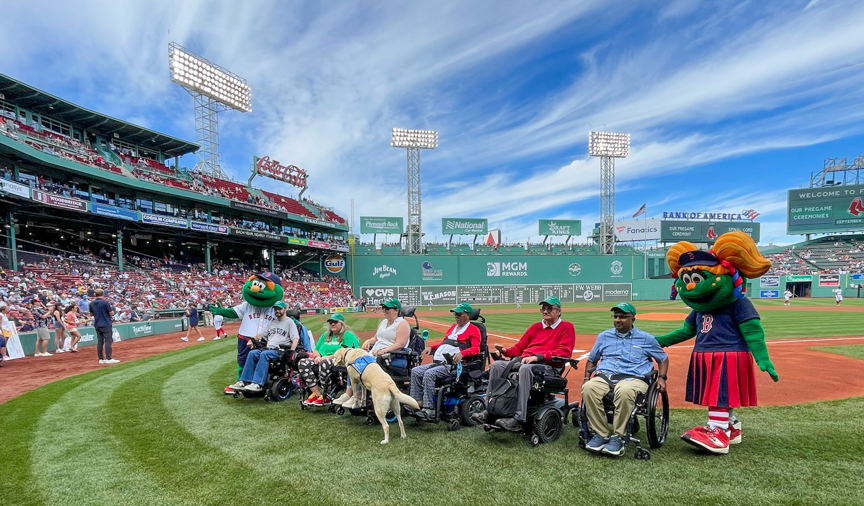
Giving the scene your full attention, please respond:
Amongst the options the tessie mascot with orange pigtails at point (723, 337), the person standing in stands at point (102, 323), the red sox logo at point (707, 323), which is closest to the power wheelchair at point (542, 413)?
the tessie mascot with orange pigtails at point (723, 337)

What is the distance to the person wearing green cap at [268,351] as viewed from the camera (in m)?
6.50

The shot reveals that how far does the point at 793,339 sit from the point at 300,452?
629 inches

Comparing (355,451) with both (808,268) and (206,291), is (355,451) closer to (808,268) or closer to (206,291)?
(206,291)

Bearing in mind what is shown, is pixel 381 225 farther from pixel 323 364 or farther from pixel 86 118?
pixel 323 364

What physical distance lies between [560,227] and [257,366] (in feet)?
153

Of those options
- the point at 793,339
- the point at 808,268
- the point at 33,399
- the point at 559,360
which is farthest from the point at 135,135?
the point at 808,268

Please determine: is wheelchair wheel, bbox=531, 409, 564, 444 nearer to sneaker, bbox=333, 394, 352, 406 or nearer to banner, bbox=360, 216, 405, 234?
sneaker, bbox=333, 394, 352, 406

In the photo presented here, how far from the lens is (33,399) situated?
22.6 feet

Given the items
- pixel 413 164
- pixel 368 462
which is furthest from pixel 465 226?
pixel 368 462

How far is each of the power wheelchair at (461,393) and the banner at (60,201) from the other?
75.1 feet

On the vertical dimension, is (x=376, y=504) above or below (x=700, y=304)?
below

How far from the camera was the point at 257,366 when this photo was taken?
6555 mm

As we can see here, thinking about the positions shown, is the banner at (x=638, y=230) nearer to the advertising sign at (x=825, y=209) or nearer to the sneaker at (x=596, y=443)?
the advertising sign at (x=825, y=209)

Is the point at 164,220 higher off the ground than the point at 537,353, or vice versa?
the point at 164,220
